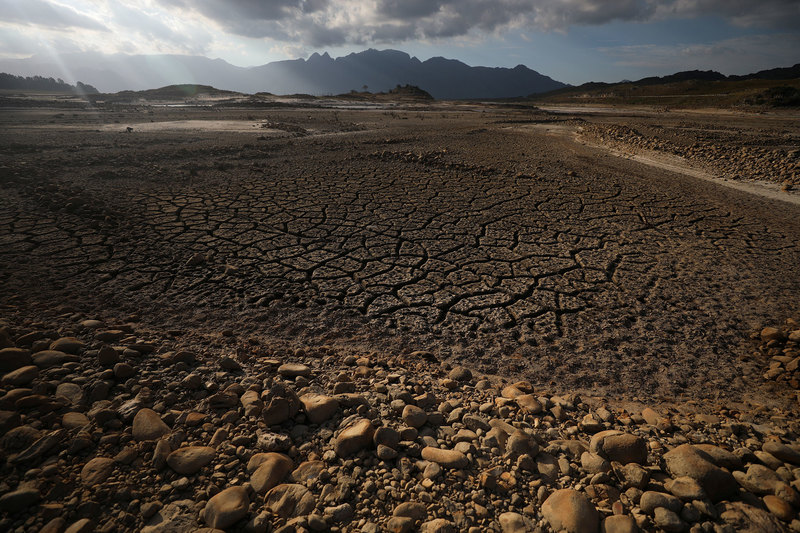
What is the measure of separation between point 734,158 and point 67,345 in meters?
12.1

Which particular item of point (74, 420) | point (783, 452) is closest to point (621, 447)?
point (783, 452)

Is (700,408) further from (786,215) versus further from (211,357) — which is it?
(786,215)

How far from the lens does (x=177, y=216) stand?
4.68 m

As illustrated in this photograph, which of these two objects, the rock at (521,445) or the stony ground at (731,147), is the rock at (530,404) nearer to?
the rock at (521,445)

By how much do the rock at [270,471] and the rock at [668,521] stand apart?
4.61 feet

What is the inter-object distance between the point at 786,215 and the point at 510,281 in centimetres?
510

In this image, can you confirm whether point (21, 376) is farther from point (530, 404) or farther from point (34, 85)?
point (34, 85)

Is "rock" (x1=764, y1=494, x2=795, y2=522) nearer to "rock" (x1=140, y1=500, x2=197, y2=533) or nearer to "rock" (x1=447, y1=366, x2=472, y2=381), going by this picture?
"rock" (x1=447, y1=366, x2=472, y2=381)

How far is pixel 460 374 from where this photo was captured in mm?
2234

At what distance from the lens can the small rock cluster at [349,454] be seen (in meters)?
1.27

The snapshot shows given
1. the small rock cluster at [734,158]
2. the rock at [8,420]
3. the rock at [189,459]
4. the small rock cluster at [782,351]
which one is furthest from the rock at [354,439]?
the small rock cluster at [734,158]

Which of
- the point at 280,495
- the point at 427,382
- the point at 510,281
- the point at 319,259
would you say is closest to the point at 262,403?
the point at 280,495

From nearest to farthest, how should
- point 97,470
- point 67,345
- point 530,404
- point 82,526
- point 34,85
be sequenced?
1. point 82,526
2. point 97,470
3. point 530,404
4. point 67,345
5. point 34,85

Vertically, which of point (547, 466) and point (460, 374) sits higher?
point (547, 466)
